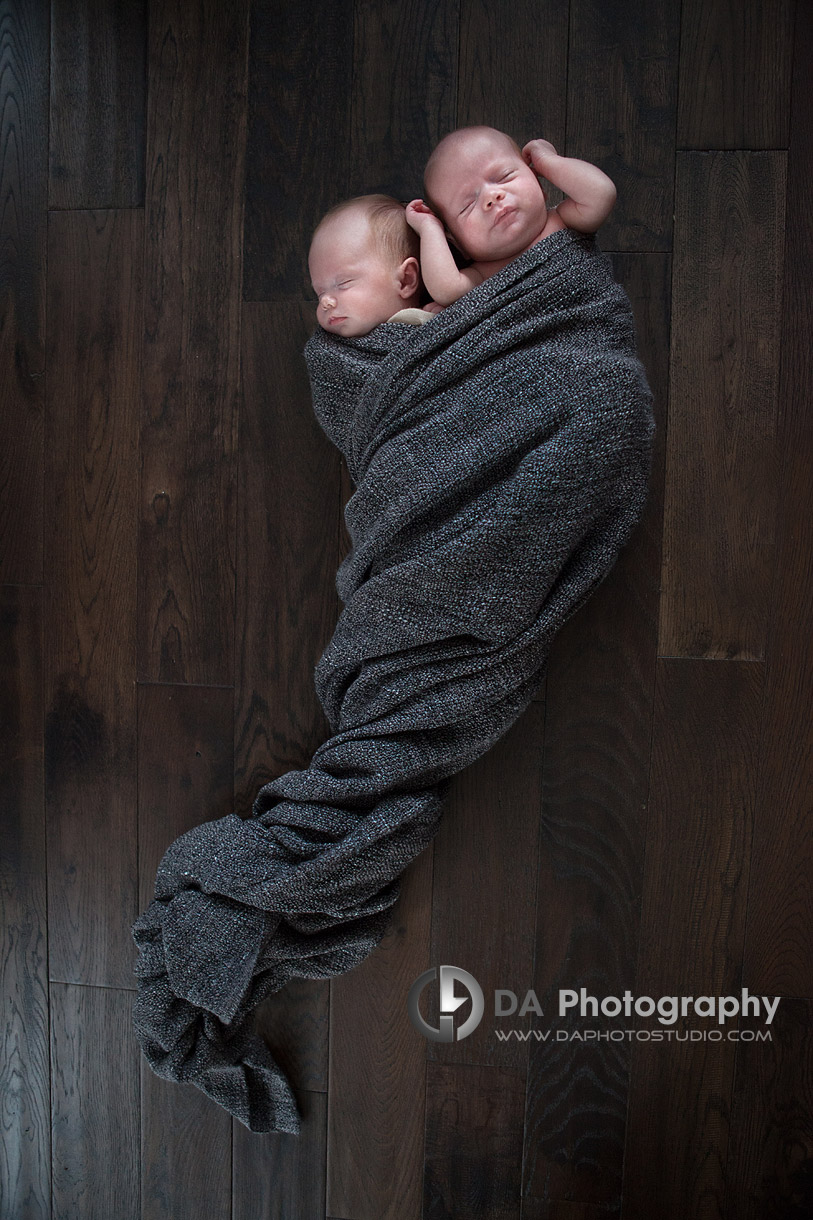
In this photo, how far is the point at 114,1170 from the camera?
103 centimetres

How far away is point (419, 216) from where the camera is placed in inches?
32.0

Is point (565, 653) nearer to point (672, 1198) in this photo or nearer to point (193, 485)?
point (193, 485)

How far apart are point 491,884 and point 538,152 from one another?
849 millimetres

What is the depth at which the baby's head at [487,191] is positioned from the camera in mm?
788

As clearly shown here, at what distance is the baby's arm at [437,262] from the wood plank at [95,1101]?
3.23ft

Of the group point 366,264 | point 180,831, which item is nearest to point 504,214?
point 366,264

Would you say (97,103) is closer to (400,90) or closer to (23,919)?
(400,90)

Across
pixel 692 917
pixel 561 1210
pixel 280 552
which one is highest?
pixel 280 552

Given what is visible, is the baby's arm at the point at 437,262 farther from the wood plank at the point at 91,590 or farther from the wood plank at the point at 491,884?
the wood plank at the point at 491,884

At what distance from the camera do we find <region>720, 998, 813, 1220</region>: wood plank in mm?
919

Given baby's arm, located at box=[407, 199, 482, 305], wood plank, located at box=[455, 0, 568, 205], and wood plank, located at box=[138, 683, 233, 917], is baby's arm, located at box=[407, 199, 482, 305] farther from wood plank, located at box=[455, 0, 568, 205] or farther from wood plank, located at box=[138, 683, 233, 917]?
wood plank, located at box=[138, 683, 233, 917]

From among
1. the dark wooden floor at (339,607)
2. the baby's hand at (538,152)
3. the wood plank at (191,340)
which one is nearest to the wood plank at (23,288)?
the dark wooden floor at (339,607)

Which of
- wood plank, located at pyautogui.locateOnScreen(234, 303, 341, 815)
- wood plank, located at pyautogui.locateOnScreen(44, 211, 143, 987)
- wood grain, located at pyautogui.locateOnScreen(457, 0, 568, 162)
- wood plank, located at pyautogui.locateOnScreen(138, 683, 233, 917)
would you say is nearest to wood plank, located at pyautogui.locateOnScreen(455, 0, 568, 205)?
wood grain, located at pyautogui.locateOnScreen(457, 0, 568, 162)

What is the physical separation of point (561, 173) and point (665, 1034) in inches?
39.9
